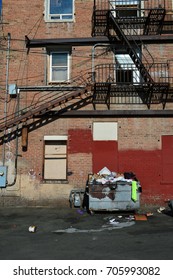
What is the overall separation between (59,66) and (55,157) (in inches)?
170

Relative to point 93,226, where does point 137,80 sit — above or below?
above

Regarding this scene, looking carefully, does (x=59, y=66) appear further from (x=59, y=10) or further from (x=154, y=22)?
(x=154, y=22)

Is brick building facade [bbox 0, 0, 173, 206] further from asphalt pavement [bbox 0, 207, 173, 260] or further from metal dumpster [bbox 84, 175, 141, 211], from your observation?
metal dumpster [bbox 84, 175, 141, 211]

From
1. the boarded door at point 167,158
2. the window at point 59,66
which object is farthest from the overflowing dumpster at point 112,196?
the window at point 59,66

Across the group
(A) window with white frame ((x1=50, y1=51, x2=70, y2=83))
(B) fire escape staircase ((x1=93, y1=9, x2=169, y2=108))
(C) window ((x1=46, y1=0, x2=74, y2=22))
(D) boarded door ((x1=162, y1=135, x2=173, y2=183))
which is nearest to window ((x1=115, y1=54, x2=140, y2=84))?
(B) fire escape staircase ((x1=93, y1=9, x2=169, y2=108))

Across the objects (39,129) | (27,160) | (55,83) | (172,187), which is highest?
(55,83)

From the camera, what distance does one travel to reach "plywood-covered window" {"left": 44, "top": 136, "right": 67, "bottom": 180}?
44.3 feet

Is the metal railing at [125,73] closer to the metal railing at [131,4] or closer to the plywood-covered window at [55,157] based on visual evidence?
the metal railing at [131,4]

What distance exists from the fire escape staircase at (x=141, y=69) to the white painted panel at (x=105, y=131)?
96 centimetres

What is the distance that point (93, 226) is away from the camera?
9.88 meters

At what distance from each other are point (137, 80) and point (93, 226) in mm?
7280
